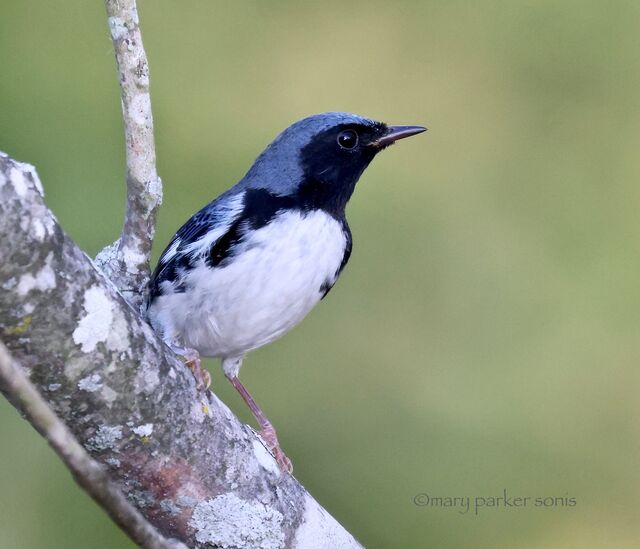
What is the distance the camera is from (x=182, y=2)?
6.14 m

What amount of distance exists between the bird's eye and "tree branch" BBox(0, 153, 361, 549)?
62.1 inches

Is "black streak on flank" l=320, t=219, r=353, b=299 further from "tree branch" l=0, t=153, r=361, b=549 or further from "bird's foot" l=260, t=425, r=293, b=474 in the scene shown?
"tree branch" l=0, t=153, r=361, b=549

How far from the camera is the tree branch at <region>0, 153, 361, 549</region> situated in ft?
7.21

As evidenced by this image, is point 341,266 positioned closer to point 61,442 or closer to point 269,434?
point 269,434

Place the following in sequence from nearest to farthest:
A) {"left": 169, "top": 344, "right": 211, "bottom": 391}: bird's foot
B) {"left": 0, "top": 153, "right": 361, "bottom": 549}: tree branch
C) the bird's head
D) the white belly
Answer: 1. {"left": 0, "top": 153, "right": 361, "bottom": 549}: tree branch
2. {"left": 169, "top": 344, "right": 211, "bottom": 391}: bird's foot
3. the white belly
4. the bird's head

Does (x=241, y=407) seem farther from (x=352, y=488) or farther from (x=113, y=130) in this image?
(x=113, y=130)

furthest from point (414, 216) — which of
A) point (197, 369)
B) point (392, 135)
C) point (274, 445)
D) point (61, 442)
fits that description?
point (61, 442)

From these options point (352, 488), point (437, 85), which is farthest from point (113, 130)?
point (352, 488)

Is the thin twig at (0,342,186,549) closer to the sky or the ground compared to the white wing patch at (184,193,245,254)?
closer to the ground

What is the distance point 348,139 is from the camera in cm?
428

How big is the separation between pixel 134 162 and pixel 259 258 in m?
0.60

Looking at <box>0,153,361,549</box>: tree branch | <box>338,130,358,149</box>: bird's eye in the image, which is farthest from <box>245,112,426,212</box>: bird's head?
<box>0,153,361,549</box>: tree branch

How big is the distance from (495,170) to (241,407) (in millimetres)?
2059

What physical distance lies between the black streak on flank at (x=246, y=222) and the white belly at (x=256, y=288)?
0.03m
